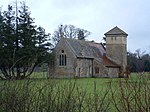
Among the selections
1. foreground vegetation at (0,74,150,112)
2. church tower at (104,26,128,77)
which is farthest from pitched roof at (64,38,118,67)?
foreground vegetation at (0,74,150,112)

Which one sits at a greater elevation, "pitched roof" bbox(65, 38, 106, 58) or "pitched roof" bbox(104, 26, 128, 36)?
"pitched roof" bbox(104, 26, 128, 36)

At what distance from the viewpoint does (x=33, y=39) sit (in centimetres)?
5038

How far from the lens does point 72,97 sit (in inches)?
215

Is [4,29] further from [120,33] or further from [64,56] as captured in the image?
[120,33]

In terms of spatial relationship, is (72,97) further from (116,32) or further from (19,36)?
(116,32)

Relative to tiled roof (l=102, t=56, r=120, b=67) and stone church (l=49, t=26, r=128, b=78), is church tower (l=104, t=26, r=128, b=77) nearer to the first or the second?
stone church (l=49, t=26, r=128, b=78)

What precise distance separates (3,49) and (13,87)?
41770mm

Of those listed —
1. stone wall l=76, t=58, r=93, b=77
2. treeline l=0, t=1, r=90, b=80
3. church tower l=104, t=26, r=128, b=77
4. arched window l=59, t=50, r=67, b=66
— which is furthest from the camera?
church tower l=104, t=26, r=128, b=77

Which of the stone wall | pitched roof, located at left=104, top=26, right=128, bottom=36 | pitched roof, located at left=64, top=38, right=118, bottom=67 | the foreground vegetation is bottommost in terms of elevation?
the foreground vegetation

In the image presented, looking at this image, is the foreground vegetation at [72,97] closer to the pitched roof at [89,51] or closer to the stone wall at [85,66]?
the pitched roof at [89,51]

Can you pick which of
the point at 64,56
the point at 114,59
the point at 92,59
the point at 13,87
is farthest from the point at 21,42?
the point at 13,87

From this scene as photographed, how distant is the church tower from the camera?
224 ft

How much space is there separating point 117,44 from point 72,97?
63337mm

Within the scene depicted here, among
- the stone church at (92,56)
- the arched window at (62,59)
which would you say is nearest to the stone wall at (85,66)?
the stone church at (92,56)
